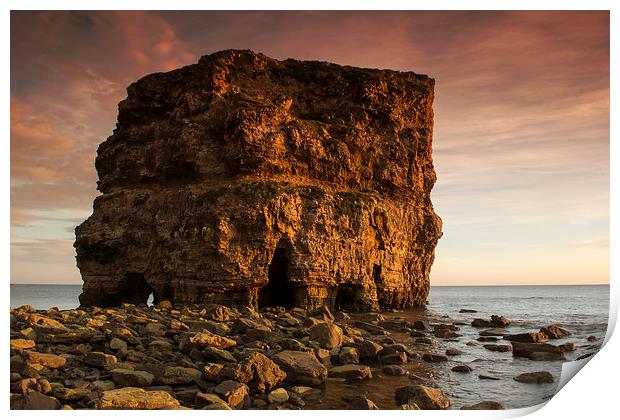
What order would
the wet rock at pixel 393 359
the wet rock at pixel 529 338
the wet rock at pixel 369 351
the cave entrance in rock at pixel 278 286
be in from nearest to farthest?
the wet rock at pixel 393 359 → the wet rock at pixel 369 351 → the wet rock at pixel 529 338 → the cave entrance in rock at pixel 278 286

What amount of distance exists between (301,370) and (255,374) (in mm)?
1315

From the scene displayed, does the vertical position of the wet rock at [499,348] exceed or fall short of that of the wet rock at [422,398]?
it falls short

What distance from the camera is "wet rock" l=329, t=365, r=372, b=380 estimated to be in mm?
11641

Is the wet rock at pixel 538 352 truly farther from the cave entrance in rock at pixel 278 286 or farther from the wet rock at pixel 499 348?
the cave entrance in rock at pixel 278 286

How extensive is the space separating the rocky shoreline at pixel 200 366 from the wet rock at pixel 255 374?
0.02m

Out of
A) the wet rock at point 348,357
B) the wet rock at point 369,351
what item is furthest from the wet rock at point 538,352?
the wet rock at point 348,357

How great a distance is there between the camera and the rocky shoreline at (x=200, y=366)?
8578 millimetres

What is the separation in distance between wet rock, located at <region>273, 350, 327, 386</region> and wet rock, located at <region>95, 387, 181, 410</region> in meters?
2.83

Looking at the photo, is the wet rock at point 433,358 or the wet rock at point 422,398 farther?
the wet rock at point 433,358

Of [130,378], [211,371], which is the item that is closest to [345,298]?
[211,371]

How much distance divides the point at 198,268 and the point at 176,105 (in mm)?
10801

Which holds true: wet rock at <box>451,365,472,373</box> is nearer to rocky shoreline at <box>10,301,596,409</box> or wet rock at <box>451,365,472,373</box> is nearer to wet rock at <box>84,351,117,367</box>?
rocky shoreline at <box>10,301,596,409</box>

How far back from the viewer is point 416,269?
1474 inches
